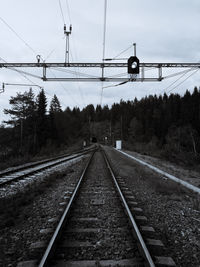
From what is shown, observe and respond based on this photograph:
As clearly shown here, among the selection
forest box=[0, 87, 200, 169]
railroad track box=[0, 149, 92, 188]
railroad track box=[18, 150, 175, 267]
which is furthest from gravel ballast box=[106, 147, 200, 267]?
forest box=[0, 87, 200, 169]

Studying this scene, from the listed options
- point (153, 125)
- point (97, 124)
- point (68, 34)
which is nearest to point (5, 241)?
point (68, 34)

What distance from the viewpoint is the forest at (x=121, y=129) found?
3003 cm

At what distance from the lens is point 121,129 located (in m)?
46.8

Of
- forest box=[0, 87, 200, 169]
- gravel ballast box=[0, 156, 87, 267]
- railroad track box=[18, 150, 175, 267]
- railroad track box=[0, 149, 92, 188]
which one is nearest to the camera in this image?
railroad track box=[18, 150, 175, 267]

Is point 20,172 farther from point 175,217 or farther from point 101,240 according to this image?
point 175,217

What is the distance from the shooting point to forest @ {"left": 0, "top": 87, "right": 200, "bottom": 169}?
3003 cm

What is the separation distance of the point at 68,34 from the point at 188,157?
1805 centimetres

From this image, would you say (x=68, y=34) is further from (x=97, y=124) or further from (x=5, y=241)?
(x=97, y=124)

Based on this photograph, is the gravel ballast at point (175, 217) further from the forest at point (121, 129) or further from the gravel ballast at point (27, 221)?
the forest at point (121, 129)

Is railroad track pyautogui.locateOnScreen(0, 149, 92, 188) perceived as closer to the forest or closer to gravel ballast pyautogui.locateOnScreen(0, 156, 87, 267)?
gravel ballast pyautogui.locateOnScreen(0, 156, 87, 267)

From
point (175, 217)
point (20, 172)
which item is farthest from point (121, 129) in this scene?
point (175, 217)

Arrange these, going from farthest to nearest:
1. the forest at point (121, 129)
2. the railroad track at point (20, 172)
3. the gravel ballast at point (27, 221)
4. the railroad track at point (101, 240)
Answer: the forest at point (121, 129) → the railroad track at point (20, 172) → the gravel ballast at point (27, 221) → the railroad track at point (101, 240)

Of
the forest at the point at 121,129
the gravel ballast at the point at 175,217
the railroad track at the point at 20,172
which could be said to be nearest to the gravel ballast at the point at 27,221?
Result: the railroad track at the point at 20,172

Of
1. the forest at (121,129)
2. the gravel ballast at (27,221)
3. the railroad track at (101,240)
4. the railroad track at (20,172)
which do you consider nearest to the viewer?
the railroad track at (101,240)
